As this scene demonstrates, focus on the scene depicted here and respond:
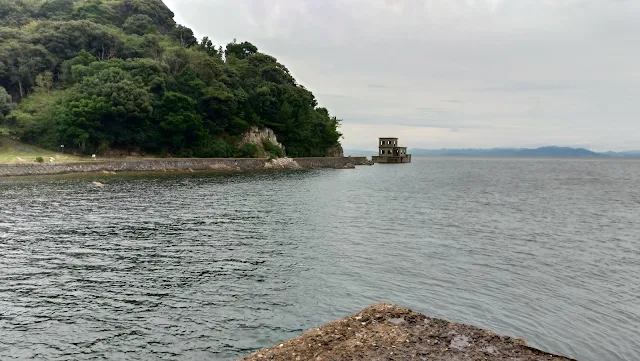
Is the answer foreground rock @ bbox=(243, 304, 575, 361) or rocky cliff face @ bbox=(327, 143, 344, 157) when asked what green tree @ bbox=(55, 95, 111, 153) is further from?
rocky cliff face @ bbox=(327, 143, 344, 157)

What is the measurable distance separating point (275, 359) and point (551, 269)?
1969 centimetres

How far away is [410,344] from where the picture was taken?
1112cm

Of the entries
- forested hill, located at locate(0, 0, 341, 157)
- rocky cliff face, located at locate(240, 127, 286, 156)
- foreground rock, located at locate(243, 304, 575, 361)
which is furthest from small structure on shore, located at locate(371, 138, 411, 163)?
foreground rock, located at locate(243, 304, 575, 361)

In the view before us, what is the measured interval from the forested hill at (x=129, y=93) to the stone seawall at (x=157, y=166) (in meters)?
6.28

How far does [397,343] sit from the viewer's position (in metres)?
11.0

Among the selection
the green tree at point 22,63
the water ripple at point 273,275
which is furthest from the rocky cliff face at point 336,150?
the water ripple at point 273,275

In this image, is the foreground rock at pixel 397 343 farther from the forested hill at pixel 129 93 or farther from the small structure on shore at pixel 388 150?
the small structure on shore at pixel 388 150

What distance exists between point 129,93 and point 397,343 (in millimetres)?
90683

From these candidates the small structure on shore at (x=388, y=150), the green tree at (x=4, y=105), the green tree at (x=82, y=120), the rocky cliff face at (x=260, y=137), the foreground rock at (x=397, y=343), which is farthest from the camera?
the small structure on shore at (x=388, y=150)

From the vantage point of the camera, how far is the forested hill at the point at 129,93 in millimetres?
82188

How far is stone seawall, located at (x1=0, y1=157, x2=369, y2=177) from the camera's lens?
6581 centimetres

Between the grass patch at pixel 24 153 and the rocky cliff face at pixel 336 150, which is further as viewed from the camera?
the rocky cliff face at pixel 336 150

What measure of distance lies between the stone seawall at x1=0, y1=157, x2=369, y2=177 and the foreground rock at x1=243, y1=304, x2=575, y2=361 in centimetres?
7356

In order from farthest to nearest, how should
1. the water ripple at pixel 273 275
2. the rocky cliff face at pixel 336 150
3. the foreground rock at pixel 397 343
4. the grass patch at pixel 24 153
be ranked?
the rocky cliff face at pixel 336 150
the grass patch at pixel 24 153
the water ripple at pixel 273 275
the foreground rock at pixel 397 343
